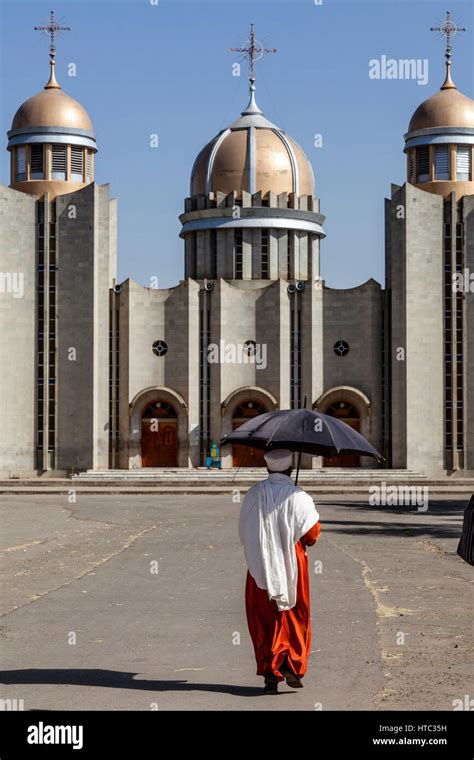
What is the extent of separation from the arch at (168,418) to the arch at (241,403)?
1.47m

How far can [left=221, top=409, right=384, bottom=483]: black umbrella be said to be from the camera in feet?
32.4

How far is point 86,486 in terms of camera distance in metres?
42.5

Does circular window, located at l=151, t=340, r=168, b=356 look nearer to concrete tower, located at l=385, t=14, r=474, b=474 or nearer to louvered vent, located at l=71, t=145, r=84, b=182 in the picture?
louvered vent, located at l=71, t=145, r=84, b=182

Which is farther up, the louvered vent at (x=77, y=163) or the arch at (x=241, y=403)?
the louvered vent at (x=77, y=163)

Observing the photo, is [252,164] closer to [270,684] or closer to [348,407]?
[348,407]

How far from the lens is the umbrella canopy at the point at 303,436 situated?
32.4 feet

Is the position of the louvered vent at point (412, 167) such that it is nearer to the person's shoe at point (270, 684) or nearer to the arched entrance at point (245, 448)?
the arched entrance at point (245, 448)

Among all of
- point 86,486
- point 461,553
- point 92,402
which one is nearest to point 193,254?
point 92,402

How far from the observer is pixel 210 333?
49.9m

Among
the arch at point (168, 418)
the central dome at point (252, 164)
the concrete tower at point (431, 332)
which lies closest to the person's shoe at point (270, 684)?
the concrete tower at point (431, 332)

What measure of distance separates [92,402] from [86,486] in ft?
19.5

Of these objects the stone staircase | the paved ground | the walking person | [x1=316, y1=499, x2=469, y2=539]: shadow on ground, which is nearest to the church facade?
the stone staircase
